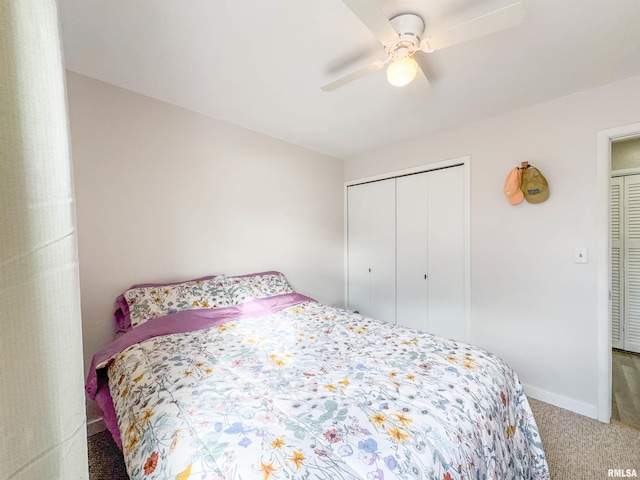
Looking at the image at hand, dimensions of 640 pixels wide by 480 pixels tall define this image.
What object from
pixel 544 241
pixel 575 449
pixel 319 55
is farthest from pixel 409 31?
pixel 575 449

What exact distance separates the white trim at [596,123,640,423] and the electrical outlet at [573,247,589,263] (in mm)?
68

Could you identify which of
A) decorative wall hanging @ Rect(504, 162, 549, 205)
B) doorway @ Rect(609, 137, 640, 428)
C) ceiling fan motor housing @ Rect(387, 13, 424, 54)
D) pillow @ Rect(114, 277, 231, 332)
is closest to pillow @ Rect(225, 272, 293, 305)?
pillow @ Rect(114, 277, 231, 332)

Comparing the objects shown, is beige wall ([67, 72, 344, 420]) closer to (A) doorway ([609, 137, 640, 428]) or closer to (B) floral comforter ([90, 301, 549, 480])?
(B) floral comforter ([90, 301, 549, 480])

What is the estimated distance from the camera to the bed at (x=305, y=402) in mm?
769

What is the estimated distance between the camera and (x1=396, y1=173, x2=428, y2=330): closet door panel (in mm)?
2869

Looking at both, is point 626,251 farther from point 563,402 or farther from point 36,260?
point 36,260

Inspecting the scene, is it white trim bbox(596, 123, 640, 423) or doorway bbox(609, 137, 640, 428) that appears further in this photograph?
doorway bbox(609, 137, 640, 428)

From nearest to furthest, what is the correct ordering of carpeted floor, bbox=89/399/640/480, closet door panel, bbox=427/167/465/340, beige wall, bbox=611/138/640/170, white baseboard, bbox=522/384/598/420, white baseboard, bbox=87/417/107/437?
carpeted floor, bbox=89/399/640/480, white baseboard, bbox=87/417/107/437, white baseboard, bbox=522/384/598/420, closet door panel, bbox=427/167/465/340, beige wall, bbox=611/138/640/170

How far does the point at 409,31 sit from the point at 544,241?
1.91 meters

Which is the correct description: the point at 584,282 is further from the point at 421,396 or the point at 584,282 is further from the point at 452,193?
the point at 421,396

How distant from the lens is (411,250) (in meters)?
2.97

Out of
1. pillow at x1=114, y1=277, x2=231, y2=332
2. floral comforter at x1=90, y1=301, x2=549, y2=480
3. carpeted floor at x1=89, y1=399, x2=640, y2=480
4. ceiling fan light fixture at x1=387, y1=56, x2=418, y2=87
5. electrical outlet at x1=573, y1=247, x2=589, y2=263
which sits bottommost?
carpeted floor at x1=89, y1=399, x2=640, y2=480

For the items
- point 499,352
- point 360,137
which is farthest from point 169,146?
point 499,352

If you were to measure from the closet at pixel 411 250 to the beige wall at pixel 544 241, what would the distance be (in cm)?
17
